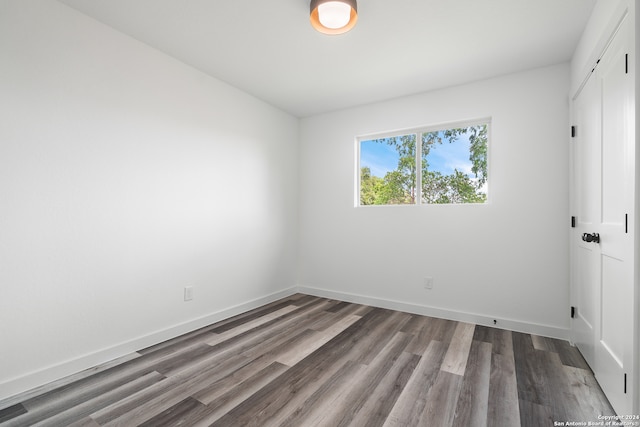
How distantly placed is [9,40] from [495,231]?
4001mm

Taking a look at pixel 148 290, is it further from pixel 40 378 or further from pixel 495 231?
pixel 495 231

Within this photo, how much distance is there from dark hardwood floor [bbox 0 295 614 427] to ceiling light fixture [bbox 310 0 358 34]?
7.80 feet

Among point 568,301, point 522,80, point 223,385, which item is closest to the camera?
point 223,385

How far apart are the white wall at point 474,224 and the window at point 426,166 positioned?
0.15m

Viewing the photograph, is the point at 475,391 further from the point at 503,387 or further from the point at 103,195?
the point at 103,195

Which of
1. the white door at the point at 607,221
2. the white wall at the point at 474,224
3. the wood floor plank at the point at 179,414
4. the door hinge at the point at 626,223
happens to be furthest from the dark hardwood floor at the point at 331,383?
the door hinge at the point at 626,223

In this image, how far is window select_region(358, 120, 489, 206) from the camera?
10.4 ft

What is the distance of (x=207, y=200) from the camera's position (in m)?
3.02

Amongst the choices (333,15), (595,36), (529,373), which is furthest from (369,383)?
(595,36)

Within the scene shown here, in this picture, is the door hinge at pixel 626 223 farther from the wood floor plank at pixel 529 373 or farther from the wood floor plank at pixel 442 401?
the wood floor plank at pixel 442 401

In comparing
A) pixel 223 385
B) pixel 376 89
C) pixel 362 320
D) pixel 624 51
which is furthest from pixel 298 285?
pixel 624 51

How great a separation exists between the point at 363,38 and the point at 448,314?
9.16 ft

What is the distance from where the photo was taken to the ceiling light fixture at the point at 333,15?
1.86 metres

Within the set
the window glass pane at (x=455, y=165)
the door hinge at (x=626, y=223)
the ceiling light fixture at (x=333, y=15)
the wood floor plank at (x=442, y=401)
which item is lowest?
the wood floor plank at (x=442, y=401)
